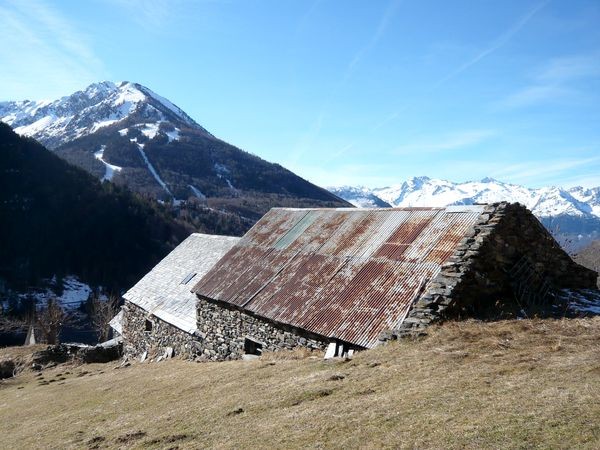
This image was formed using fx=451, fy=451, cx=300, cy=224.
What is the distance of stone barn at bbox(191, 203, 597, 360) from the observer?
41.3 ft

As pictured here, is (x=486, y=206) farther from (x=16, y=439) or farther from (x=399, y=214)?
(x=16, y=439)

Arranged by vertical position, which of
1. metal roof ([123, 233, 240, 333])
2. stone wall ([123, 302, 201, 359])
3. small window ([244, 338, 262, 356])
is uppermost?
metal roof ([123, 233, 240, 333])

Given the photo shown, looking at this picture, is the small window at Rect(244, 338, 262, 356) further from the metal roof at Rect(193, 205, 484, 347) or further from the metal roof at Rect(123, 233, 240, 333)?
the metal roof at Rect(123, 233, 240, 333)

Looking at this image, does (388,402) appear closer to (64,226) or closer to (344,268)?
(344,268)

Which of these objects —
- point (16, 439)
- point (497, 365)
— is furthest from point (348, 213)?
point (16, 439)

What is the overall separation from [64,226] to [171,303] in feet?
329

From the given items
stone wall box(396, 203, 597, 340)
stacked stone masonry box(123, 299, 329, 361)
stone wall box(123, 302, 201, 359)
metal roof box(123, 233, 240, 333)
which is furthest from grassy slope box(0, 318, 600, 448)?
metal roof box(123, 233, 240, 333)

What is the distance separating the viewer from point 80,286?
10212cm

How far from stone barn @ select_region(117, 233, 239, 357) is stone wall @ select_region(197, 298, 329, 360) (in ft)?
3.74

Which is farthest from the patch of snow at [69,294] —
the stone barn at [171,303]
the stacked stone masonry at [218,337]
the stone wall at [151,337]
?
the stacked stone masonry at [218,337]

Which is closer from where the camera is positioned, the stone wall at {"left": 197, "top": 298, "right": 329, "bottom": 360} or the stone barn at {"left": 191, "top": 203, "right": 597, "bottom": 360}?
the stone barn at {"left": 191, "top": 203, "right": 597, "bottom": 360}

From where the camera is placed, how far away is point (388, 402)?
8.11 meters

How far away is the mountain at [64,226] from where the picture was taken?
104562 mm

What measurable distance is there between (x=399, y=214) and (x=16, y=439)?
14.0 m
